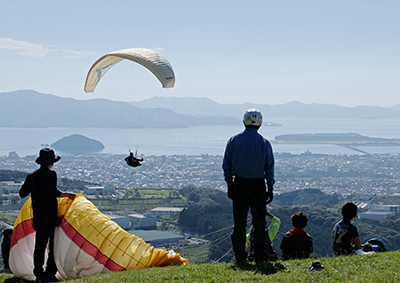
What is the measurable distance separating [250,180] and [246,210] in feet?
1.37

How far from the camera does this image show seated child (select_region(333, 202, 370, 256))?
245 inches

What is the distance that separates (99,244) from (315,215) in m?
35.9

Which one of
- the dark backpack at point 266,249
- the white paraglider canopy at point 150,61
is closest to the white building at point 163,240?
the white paraglider canopy at point 150,61

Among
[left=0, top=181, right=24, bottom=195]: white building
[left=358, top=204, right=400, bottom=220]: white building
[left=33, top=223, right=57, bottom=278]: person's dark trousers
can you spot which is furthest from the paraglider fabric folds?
[left=0, top=181, right=24, bottom=195]: white building

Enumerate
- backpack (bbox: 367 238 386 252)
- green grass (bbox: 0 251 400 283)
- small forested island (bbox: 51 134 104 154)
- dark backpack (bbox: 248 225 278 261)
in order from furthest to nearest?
1. small forested island (bbox: 51 134 104 154)
2. backpack (bbox: 367 238 386 252)
3. dark backpack (bbox: 248 225 278 261)
4. green grass (bbox: 0 251 400 283)

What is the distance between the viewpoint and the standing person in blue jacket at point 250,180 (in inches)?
234

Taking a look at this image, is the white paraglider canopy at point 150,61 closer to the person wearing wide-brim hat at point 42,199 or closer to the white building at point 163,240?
the person wearing wide-brim hat at point 42,199

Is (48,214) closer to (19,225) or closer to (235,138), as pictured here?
(19,225)

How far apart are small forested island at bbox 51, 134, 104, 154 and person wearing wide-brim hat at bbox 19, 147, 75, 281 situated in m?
176

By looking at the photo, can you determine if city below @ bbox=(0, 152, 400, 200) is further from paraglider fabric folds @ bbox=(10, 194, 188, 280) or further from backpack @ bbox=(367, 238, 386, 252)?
paraglider fabric folds @ bbox=(10, 194, 188, 280)

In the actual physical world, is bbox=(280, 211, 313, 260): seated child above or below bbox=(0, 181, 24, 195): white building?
above

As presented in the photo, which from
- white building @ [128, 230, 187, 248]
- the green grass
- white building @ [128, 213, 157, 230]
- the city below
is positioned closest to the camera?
the green grass

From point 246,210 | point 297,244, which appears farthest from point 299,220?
point 246,210

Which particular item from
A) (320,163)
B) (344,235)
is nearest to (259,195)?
(344,235)
